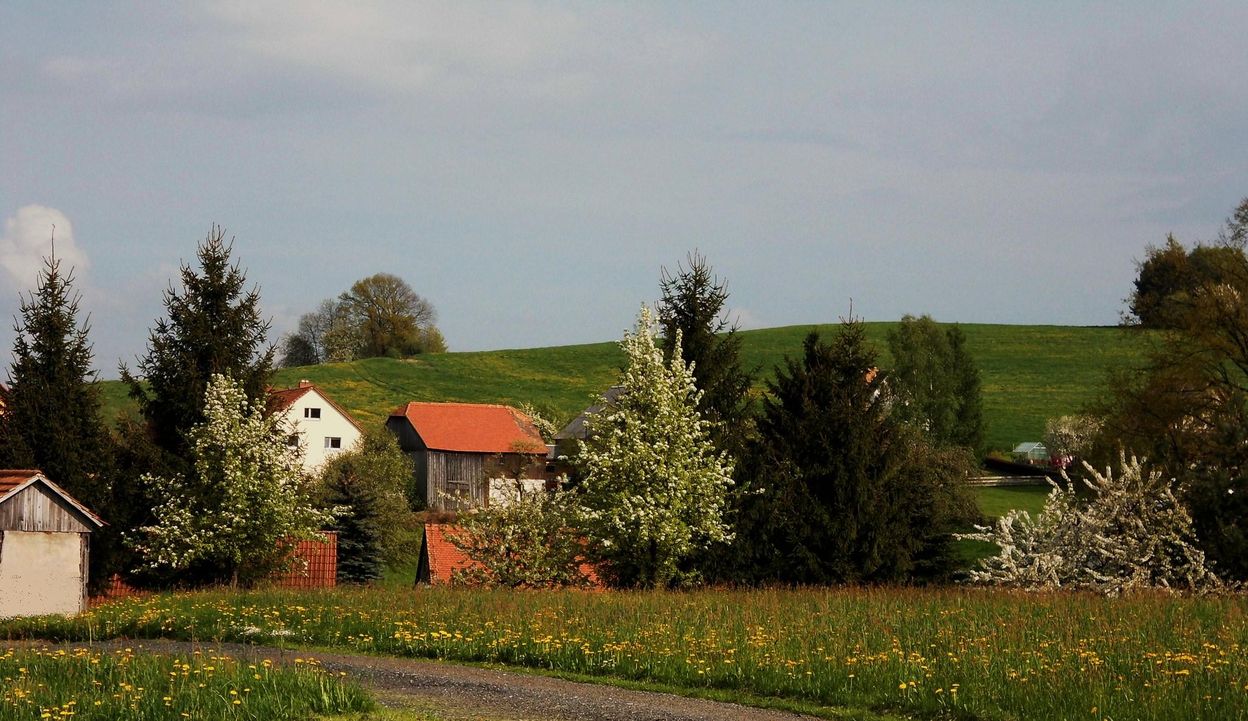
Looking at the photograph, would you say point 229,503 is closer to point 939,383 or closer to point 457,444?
point 457,444

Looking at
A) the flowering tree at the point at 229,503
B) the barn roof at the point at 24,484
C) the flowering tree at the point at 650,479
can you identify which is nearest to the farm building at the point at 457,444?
the flowering tree at the point at 229,503

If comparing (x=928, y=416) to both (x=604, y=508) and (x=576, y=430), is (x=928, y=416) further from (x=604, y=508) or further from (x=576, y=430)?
(x=604, y=508)

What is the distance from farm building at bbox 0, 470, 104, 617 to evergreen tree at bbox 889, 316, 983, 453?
59.0 metres

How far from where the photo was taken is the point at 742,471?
1252 inches

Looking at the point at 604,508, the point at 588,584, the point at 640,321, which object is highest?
the point at 640,321

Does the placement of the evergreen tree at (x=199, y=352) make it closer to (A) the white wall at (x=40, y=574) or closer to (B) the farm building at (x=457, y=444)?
(A) the white wall at (x=40, y=574)

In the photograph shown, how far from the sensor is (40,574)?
31141 millimetres

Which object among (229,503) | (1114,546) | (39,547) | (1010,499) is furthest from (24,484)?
(1010,499)

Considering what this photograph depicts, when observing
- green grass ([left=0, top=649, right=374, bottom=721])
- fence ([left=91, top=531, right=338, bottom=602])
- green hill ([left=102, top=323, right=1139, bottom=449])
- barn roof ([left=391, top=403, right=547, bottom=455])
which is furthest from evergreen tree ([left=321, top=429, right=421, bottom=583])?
green hill ([left=102, top=323, right=1139, bottom=449])

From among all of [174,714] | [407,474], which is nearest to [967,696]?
[174,714]

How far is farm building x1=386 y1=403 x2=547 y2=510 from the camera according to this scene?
85.8 metres

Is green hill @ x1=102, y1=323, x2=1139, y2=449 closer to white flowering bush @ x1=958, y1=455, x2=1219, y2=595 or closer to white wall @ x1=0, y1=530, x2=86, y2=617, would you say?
white wall @ x1=0, y1=530, x2=86, y2=617

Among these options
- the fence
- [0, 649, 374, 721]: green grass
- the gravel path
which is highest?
[0, 649, 374, 721]: green grass

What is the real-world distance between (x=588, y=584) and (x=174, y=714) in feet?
61.0
